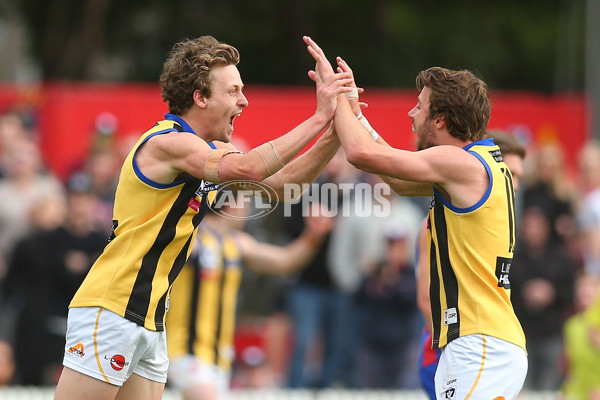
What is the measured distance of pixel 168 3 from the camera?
20094 millimetres

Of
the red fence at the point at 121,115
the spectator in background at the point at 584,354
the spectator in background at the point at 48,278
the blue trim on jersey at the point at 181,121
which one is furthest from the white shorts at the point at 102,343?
the red fence at the point at 121,115

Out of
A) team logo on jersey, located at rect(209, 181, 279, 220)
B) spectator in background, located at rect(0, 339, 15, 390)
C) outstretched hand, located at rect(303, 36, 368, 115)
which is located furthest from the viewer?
spectator in background, located at rect(0, 339, 15, 390)

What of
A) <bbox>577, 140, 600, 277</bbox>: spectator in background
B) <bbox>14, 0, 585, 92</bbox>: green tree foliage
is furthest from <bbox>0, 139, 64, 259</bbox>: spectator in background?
<bbox>14, 0, 585, 92</bbox>: green tree foliage

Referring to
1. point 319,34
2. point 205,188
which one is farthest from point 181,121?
point 319,34

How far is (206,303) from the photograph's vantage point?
8.32m

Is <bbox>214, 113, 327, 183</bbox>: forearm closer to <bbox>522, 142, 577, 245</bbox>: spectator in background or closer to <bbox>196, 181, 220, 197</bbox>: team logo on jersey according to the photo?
<bbox>196, 181, 220, 197</bbox>: team logo on jersey

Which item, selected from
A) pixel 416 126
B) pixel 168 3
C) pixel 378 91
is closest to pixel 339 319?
pixel 416 126

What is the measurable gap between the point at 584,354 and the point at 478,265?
4632 millimetres

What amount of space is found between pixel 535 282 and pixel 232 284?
143 inches

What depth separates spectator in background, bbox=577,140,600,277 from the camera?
10930 mm

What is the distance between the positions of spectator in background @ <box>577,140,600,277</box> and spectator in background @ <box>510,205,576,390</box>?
299 millimetres

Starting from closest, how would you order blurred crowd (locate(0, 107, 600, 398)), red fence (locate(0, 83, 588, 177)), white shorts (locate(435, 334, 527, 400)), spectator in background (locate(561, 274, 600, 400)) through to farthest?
white shorts (locate(435, 334, 527, 400)), spectator in background (locate(561, 274, 600, 400)), blurred crowd (locate(0, 107, 600, 398)), red fence (locate(0, 83, 588, 177))

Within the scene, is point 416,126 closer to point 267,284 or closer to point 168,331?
point 168,331

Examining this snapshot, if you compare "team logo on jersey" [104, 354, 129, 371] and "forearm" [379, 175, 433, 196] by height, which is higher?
"forearm" [379, 175, 433, 196]
